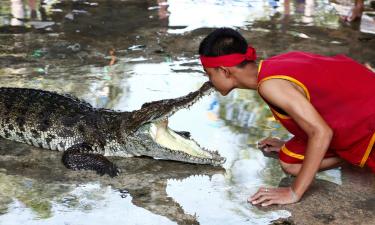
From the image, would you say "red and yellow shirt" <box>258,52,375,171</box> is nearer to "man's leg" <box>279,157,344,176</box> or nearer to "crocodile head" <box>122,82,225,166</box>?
"man's leg" <box>279,157,344,176</box>

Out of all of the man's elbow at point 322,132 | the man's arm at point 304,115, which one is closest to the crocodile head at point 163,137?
the man's arm at point 304,115

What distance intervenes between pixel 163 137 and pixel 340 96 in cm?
130

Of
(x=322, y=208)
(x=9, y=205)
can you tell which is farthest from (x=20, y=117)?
(x=322, y=208)

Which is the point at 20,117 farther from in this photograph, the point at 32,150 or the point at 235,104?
the point at 235,104

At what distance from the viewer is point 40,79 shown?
17.9 feet

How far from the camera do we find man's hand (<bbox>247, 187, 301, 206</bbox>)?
3.32 meters

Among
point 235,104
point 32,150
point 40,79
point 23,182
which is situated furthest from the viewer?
point 40,79

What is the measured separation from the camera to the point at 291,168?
145 inches

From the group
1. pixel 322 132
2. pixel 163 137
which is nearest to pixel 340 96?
pixel 322 132

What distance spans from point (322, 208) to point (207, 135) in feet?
4.09

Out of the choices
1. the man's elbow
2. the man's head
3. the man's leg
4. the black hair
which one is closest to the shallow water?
the man's leg

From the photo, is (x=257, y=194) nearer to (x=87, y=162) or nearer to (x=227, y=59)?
(x=227, y=59)

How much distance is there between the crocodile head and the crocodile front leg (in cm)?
29

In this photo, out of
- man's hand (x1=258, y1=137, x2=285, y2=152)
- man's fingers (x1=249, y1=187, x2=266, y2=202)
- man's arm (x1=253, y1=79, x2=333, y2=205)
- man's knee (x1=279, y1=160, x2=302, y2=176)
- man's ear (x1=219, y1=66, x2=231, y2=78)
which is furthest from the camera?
man's hand (x1=258, y1=137, x2=285, y2=152)
